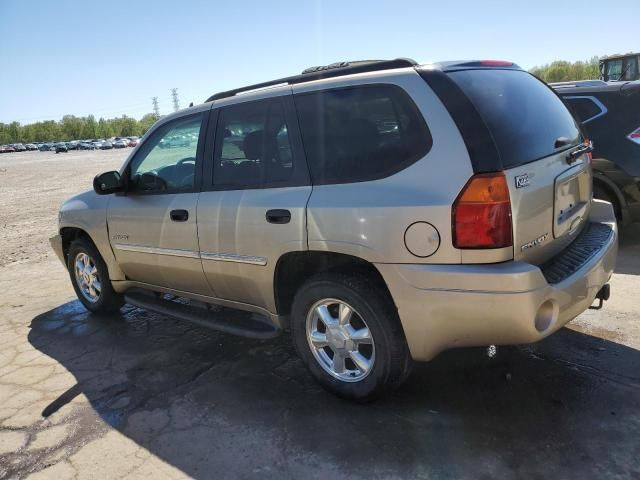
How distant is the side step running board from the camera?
349 centimetres

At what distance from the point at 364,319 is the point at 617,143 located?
4.25 meters

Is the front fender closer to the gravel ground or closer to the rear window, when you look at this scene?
the gravel ground

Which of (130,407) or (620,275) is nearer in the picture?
(130,407)

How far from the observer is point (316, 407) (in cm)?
316

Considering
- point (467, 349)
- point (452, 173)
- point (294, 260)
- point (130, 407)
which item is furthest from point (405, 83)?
point (130, 407)

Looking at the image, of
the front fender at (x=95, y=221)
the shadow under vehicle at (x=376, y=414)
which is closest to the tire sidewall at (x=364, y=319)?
the shadow under vehicle at (x=376, y=414)

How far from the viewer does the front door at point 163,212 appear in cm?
382

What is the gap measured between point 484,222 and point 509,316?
0.45m

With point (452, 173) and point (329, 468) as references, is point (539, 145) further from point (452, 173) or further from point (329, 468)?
point (329, 468)

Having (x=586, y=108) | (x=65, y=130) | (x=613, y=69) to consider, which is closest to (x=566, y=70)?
(x=613, y=69)

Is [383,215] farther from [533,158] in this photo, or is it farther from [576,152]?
[576,152]

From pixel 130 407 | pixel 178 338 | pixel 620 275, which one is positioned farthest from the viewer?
pixel 620 275

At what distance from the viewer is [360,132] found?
292 centimetres

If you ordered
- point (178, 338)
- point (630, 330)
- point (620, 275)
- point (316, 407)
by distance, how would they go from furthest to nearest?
point (620, 275) → point (178, 338) → point (630, 330) → point (316, 407)
